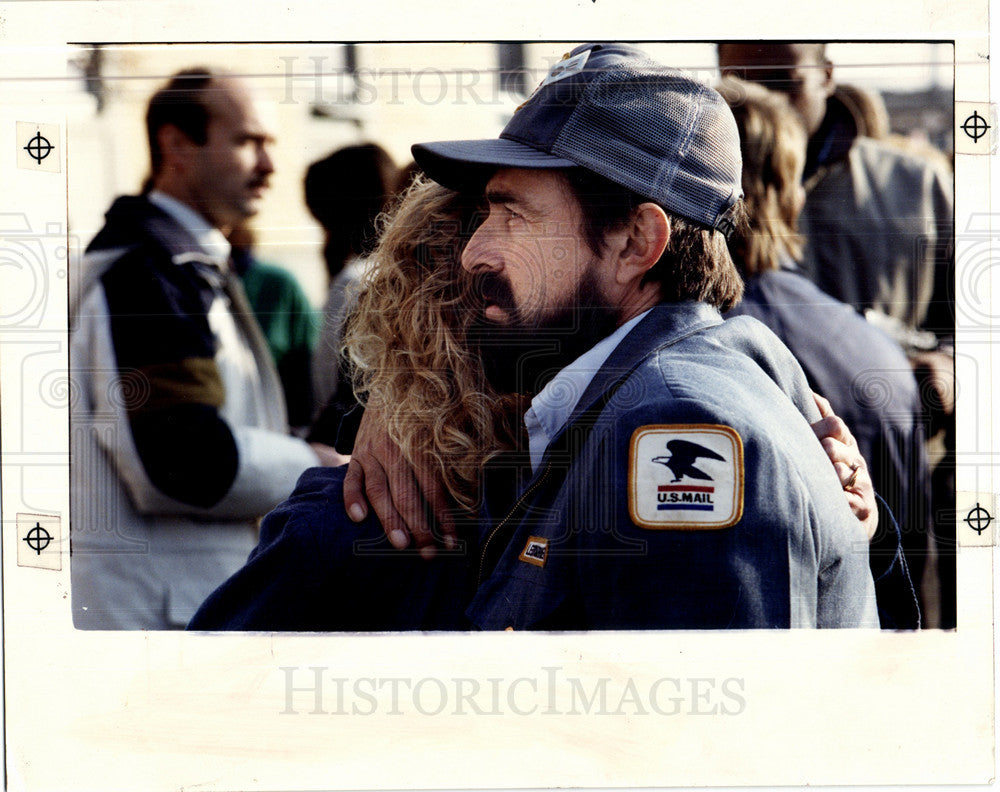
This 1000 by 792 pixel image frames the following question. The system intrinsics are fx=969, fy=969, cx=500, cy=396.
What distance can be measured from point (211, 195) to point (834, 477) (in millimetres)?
2063

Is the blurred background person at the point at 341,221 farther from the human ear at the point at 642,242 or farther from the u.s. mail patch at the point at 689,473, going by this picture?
the u.s. mail patch at the point at 689,473

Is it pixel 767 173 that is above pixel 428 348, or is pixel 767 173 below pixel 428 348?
above

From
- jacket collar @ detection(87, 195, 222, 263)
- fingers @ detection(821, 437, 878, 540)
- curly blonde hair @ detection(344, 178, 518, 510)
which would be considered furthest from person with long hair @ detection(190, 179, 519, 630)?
fingers @ detection(821, 437, 878, 540)

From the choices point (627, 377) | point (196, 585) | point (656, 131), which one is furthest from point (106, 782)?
point (656, 131)

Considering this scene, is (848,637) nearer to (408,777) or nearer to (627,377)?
(627,377)

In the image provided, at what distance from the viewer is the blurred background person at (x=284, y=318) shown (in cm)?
295

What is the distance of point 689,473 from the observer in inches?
109

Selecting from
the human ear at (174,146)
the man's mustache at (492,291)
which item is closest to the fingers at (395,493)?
the man's mustache at (492,291)

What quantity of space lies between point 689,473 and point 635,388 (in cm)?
29

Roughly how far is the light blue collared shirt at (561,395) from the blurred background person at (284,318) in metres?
0.68

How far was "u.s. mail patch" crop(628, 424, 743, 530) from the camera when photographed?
9.04 ft

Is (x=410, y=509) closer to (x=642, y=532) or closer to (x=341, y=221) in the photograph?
(x=642, y=532)

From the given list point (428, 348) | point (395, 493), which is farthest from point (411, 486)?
point (428, 348)

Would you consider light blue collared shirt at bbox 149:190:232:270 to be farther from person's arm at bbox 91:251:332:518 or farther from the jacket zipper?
the jacket zipper
